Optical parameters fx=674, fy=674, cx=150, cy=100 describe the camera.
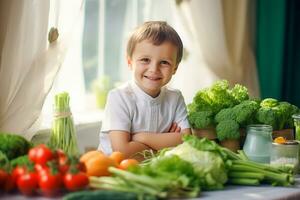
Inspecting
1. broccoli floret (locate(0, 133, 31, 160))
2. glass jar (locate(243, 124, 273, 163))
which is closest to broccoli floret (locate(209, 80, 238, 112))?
glass jar (locate(243, 124, 273, 163))

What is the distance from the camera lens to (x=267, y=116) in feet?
8.93

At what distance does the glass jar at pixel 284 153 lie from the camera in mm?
2285

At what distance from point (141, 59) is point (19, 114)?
23.3 inches

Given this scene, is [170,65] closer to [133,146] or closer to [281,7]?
[133,146]

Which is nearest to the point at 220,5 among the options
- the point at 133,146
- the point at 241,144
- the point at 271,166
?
the point at 241,144

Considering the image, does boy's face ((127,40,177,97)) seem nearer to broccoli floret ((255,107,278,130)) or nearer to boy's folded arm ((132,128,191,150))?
boy's folded arm ((132,128,191,150))

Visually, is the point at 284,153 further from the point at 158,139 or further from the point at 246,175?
the point at 158,139

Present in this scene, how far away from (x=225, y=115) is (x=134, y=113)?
0.38m

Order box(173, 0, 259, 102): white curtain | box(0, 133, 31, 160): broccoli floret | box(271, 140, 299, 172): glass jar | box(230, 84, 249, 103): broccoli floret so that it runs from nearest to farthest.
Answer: box(0, 133, 31, 160): broccoli floret
box(271, 140, 299, 172): glass jar
box(230, 84, 249, 103): broccoli floret
box(173, 0, 259, 102): white curtain

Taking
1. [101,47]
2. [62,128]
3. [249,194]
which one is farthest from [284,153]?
[101,47]

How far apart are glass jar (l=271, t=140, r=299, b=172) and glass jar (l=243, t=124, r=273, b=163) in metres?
0.09

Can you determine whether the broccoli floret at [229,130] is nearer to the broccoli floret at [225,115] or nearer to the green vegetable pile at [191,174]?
the broccoli floret at [225,115]

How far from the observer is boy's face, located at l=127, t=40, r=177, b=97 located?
2.55 m

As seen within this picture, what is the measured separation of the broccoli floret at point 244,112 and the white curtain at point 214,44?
3.59 feet
